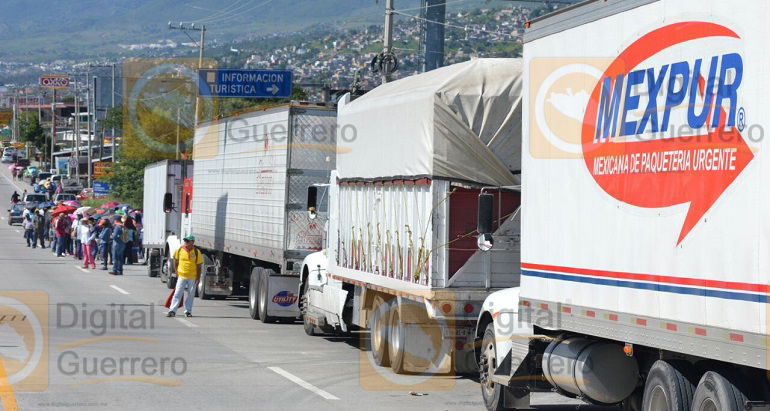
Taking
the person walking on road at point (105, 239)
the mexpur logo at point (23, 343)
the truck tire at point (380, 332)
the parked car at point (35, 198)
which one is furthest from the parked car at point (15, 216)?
the truck tire at point (380, 332)

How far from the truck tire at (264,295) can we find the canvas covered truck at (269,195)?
2cm

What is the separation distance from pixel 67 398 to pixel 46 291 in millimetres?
16978

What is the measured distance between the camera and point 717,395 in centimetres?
856

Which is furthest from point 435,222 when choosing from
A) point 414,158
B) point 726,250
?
point 726,250

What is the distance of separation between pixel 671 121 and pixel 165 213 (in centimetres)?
2738

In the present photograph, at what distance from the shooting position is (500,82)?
1451 centimetres

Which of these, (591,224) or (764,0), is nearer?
(764,0)

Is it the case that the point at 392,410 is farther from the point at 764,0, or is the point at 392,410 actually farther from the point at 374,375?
the point at 764,0

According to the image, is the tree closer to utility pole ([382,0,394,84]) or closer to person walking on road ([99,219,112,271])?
person walking on road ([99,219,112,271])

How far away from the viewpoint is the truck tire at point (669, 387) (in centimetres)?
912

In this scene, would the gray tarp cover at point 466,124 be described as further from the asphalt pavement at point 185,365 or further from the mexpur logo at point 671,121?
the mexpur logo at point 671,121

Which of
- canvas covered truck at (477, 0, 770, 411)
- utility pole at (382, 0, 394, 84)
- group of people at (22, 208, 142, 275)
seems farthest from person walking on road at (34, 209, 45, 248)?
canvas covered truck at (477, 0, 770, 411)

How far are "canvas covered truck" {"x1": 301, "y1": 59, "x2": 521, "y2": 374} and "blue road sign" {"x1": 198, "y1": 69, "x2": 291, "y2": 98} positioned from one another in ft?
91.5

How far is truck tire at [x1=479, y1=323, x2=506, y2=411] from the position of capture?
41.2 feet
